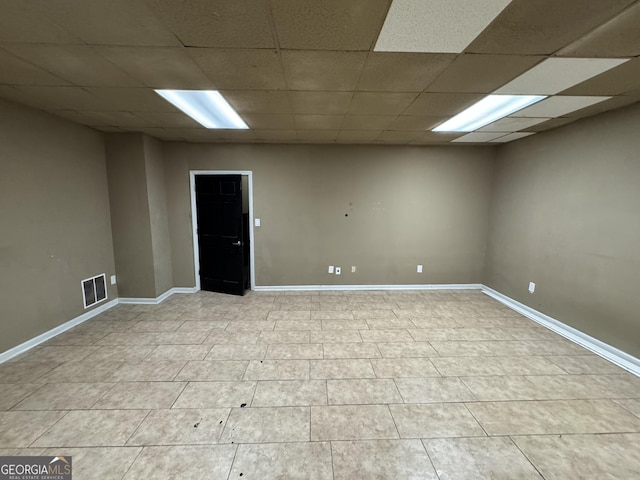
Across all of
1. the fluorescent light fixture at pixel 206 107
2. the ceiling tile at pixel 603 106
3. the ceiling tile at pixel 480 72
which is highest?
the fluorescent light fixture at pixel 206 107

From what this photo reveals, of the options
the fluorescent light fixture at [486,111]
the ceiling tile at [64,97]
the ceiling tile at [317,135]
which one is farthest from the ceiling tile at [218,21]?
the fluorescent light fixture at [486,111]

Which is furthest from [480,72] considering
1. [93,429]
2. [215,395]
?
[93,429]

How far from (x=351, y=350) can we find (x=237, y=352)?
122 centimetres

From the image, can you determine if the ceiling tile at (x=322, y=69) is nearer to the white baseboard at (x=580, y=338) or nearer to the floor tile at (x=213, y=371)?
the floor tile at (x=213, y=371)

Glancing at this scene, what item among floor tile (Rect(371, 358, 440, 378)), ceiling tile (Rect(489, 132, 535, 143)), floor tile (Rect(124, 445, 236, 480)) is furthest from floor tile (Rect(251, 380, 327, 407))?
ceiling tile (Rect(489, 132, 535, 143))

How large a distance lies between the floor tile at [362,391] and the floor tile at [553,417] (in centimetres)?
60

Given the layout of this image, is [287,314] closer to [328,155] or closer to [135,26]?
[328,155]

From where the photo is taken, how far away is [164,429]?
5.94ft

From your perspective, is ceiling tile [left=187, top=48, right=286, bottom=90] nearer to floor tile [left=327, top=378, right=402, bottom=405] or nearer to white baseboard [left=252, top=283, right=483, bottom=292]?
floor tile [left=327, top=378, right=402, bottom=405]

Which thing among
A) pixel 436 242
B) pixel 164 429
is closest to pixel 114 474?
pixel 164 429

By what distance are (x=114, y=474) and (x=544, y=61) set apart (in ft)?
12.4

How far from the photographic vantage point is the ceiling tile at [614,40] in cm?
136

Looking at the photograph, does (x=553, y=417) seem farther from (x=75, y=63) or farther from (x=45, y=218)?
(x=45, y=218)

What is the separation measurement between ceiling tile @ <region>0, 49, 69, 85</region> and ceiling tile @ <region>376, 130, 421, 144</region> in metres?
3.41
